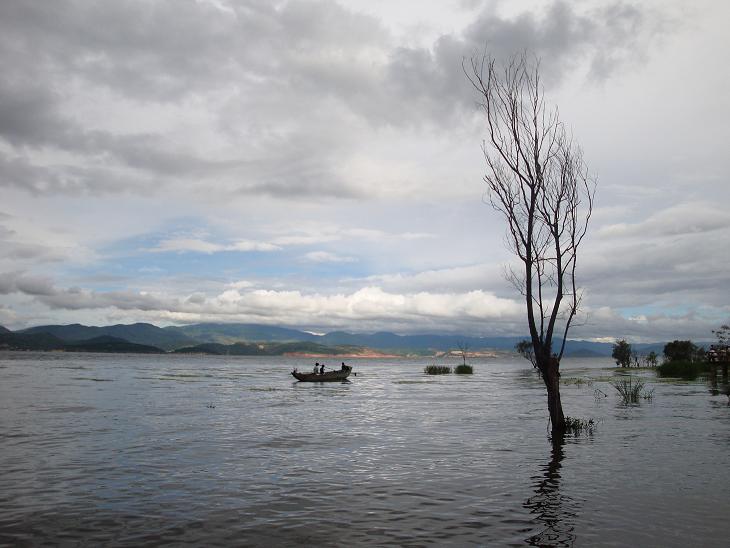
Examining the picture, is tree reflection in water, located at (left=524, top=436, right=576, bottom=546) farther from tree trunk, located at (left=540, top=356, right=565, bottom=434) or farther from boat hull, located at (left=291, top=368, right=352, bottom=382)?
boat hull, located at (left=291, top=368, right=352, bottom=382)

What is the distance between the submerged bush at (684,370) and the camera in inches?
2766

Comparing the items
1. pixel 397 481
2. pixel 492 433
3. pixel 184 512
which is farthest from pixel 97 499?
pixel 492 433

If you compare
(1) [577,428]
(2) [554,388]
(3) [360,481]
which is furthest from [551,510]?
(1) [577,428]

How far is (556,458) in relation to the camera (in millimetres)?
20203

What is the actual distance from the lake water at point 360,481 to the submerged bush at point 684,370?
41959 mm

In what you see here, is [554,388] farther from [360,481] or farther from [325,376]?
[325,376]

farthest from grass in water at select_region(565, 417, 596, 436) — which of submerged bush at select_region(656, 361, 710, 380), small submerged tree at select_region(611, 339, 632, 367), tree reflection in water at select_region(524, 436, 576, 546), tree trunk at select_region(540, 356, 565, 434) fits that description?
small submerged tree at select_region(611, 339, 632, 367)

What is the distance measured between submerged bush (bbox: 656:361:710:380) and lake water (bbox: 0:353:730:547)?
42.0 m

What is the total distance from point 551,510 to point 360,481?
589 centimetres

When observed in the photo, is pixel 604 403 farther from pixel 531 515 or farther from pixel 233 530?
pixel 233 530

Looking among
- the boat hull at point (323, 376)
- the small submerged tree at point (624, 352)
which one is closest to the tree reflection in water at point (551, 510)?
the boat hull at point (323, 376)

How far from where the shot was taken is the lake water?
1173 centimetres

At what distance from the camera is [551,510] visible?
13.5 meters

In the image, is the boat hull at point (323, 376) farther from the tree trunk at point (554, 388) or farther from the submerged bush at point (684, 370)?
the tree trunk at point (554, 388)
